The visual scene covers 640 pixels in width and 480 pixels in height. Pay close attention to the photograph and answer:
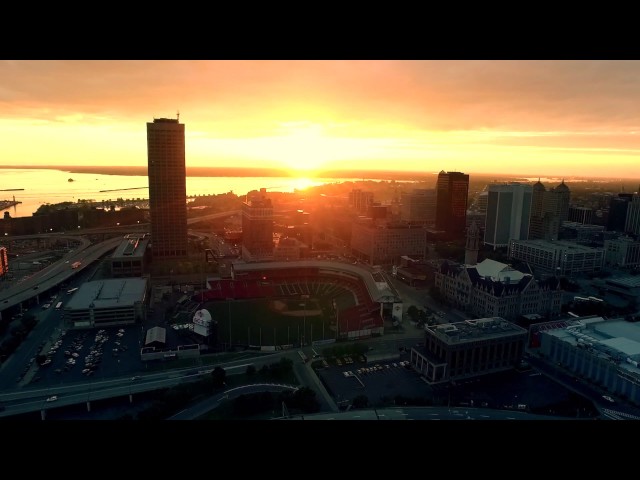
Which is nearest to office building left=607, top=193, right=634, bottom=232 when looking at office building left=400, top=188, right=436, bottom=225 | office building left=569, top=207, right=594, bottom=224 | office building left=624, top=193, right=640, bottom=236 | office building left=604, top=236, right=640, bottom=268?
office building left=624, top=193, right=640, bottom=236

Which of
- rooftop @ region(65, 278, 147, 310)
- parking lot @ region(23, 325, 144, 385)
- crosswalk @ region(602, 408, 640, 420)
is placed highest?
rooftop @ region(65, 278, 147, 310)

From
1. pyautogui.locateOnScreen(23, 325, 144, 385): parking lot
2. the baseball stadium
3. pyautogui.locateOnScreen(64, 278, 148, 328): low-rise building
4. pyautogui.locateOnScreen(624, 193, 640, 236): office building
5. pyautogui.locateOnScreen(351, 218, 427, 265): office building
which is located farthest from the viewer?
pyautogui.locateOnScreen(624, 193, 640, 236): office building

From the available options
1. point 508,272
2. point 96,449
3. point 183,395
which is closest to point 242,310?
point 183,395

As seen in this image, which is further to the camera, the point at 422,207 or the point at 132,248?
the point at 422,207

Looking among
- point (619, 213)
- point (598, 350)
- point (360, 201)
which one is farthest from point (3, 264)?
point (619, 213)

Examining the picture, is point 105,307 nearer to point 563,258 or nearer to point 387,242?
point 387,242

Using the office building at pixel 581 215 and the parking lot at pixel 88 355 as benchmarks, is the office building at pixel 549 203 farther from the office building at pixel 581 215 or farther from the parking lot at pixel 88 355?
the parking lot at pixel 88 355

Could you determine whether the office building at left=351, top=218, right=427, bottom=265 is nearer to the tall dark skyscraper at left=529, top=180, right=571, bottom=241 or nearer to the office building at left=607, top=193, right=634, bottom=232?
the tall dark skyscraper at left=529, top=180, right=571, bottom=241
